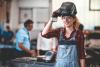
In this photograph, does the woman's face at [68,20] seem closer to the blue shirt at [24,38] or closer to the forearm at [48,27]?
the forearm at [48,27]

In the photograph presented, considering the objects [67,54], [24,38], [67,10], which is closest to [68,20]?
[67,10]

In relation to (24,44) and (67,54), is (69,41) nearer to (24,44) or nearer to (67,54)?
(67,54)

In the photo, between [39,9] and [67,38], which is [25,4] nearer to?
[39,9]

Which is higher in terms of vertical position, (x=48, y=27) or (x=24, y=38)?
(x=48, y=27)

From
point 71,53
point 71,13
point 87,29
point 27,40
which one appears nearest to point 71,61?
point 71,53

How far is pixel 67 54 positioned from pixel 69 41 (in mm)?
134

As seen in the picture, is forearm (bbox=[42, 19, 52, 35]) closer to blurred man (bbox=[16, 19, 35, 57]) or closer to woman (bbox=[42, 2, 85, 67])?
woman (bbox=[42, 2, 85, 67])

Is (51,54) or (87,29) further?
(87,29)

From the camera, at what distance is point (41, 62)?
4.87 meters

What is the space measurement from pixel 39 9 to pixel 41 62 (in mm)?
11483

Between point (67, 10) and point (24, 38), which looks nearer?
point (67, 10)

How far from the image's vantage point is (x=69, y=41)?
3670 millimetres

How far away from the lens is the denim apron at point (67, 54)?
364cm

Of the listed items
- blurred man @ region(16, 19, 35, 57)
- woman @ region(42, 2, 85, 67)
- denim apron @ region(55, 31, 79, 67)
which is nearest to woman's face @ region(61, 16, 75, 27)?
woman @ region(42, 2, 85, 67)
